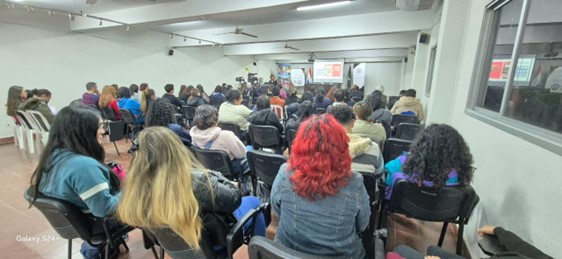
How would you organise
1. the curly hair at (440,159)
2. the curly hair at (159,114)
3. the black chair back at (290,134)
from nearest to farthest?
the curly hair at (440,159) < the curly hair at (159,114) < the black chair back at (290,134)

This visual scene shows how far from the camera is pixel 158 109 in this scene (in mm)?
2826

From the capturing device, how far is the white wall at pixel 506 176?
3.77 ft

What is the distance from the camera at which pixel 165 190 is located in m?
1.11

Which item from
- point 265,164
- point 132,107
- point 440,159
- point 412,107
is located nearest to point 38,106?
point 132,107

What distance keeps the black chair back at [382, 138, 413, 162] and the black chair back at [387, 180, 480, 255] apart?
93 centimetres

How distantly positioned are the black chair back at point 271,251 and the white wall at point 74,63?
23.3ft

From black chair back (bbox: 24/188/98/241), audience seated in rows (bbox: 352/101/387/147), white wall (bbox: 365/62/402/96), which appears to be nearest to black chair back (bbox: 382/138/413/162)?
audience seated in rows (bbox: 352/101/387/147)

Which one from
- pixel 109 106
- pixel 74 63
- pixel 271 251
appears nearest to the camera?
pixel 271 251

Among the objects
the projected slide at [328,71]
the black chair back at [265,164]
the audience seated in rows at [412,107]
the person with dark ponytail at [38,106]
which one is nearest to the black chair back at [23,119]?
the person with dark ponytail at [38,106]

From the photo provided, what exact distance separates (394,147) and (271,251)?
2.14m

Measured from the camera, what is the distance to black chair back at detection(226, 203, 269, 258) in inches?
51.2

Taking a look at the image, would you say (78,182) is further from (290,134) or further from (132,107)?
(132,107)

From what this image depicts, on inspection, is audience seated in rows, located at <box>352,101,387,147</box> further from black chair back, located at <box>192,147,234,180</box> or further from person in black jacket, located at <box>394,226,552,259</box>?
person in black jacket, located at <box>394,226,552,259</box>

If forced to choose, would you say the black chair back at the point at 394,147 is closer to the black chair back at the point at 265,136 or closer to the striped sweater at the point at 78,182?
the black chair back at the point at 265,136
